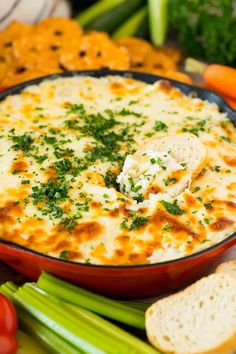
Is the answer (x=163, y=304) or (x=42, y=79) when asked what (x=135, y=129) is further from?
(x=163, y=304)

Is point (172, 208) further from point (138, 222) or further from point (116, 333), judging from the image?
point (116, 333)

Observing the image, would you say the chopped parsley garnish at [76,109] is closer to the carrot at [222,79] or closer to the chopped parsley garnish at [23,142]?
the chopped parsley garnish at [23,142]

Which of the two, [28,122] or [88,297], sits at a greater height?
[28,122]

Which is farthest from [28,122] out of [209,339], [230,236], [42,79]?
[209,339]

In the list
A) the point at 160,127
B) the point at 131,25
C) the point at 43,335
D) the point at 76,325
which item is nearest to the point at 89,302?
the point at 76,325

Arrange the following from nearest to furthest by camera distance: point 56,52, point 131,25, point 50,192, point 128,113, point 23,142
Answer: point 50,192 → point 23,142 → point 128,113 → point 56,52 → point 131,25

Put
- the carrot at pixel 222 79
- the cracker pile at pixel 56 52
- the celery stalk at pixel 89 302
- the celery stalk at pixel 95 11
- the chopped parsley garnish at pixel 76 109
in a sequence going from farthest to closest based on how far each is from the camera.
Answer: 1. the celery stalk at pixel 95 11
2. the cracker pile at pixel 56 52
3. the carrot at pixel 222 79
4. the chopped parsley garnish at pixel 76 109
5. the celery stalk at pixel 89 302

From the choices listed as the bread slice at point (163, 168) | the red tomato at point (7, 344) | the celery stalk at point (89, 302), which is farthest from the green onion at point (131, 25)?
the red tomato at point (7, 344)
